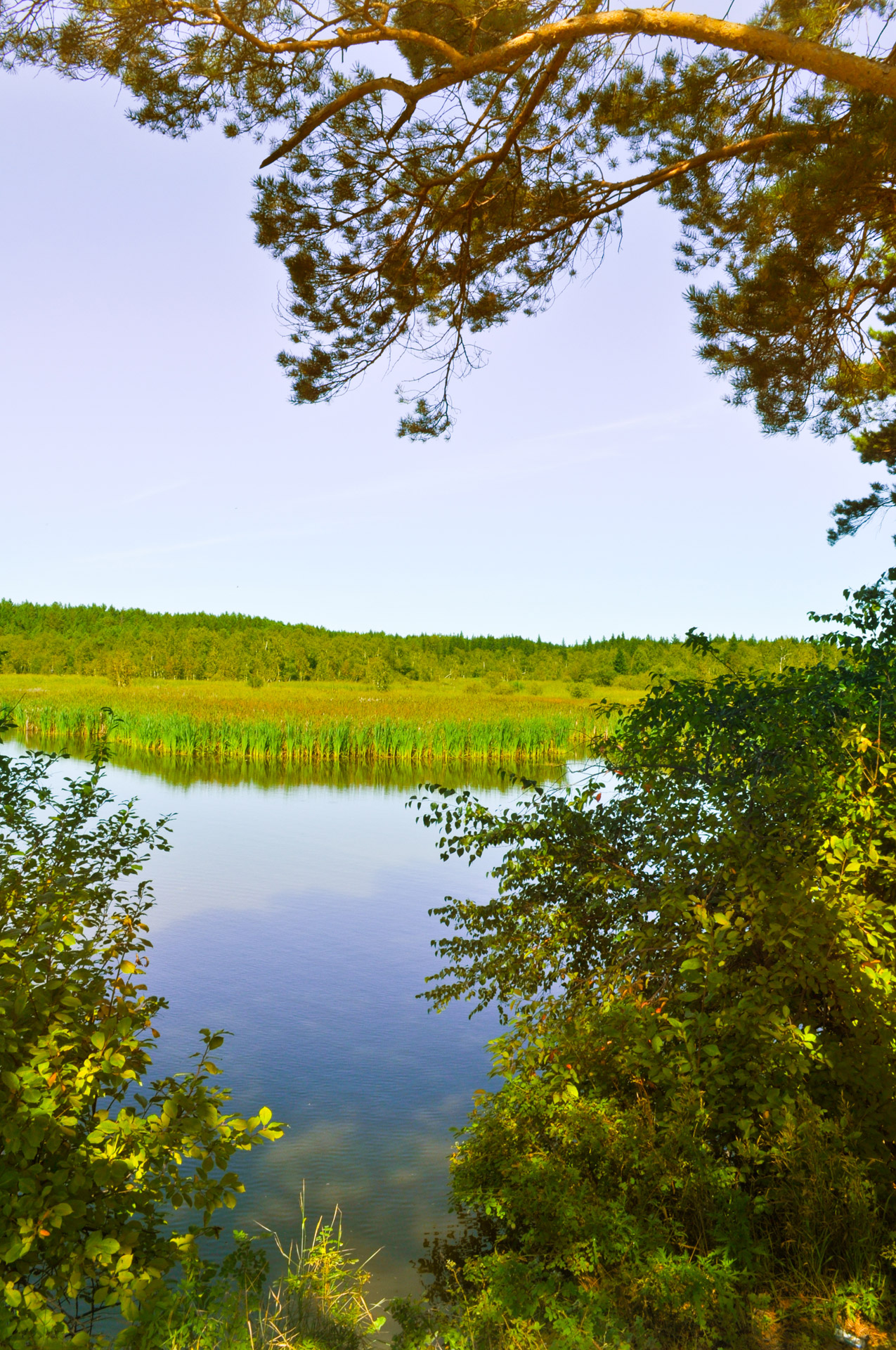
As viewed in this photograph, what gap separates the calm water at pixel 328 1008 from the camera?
508cm

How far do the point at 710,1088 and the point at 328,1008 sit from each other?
16.0 feet

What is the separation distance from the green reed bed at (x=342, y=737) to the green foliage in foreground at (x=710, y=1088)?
741 inches

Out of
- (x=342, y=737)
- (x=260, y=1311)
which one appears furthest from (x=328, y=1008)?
(x=342, y=737)

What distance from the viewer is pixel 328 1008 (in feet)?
26.1

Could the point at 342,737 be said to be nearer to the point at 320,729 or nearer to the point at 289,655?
the point at 320,729

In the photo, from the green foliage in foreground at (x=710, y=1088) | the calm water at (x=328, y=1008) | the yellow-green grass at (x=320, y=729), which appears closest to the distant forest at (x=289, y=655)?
the yellow-green grass at (x=320, y=729)

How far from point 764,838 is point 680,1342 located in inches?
75.5

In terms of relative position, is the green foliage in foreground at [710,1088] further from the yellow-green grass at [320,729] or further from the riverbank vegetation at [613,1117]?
the yellow-green grass at [320,729]

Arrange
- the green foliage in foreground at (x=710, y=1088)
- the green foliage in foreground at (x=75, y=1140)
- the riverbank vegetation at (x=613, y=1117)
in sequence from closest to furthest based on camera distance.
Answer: the green foliage in foreground at (x=75, y=1140) < the riverbank vegetation at (x=613, y=1117) < the green foliage in foreground at (x=710, y=1088)

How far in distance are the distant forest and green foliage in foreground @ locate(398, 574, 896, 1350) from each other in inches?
1719

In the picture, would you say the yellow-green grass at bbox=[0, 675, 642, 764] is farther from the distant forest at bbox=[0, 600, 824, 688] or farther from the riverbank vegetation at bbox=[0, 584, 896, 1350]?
the distant forest at bbox=[0, 600, 824, 688]

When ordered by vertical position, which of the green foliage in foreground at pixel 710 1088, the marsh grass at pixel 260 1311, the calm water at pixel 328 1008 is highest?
the green foliage in foreground at pixel 710 1088

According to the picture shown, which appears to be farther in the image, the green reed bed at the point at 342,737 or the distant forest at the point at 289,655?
the distant forest at the point at 289,655

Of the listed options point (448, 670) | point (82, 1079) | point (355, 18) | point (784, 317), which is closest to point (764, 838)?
point (82, 1079)
